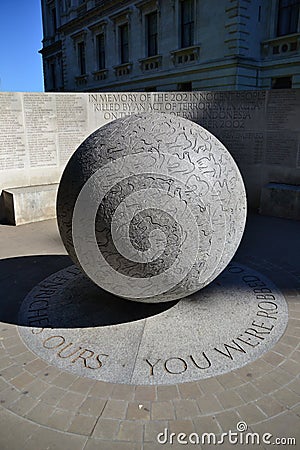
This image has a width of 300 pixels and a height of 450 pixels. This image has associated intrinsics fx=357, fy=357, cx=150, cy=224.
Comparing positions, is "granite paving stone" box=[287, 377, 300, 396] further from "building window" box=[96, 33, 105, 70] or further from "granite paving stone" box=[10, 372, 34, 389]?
"building window" box=[96, 33, 105, 70]

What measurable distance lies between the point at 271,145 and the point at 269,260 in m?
4.48

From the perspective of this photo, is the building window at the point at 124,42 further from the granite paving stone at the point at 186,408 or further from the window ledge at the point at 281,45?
the granite paving stone at the point at 186,408

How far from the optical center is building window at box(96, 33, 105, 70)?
27.6 meters

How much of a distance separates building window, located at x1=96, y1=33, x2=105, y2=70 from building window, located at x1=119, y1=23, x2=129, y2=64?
8.28 ft

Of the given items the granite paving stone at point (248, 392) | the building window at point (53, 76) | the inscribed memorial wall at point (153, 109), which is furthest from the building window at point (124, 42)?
the granite paving stone at point (248, 392)

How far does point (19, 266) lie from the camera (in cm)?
667

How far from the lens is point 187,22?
68.5 ft

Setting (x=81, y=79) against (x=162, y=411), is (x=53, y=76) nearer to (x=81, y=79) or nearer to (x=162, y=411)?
(x=81, y=79)

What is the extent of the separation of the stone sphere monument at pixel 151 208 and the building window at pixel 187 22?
19278 mm

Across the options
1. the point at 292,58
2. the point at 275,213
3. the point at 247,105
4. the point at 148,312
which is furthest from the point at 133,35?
the point at 148,312

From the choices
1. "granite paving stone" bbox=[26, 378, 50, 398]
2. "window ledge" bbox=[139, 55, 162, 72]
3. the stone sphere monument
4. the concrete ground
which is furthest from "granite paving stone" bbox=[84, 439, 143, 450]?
"window ledge" bbox=[139, 55, 162, 72]

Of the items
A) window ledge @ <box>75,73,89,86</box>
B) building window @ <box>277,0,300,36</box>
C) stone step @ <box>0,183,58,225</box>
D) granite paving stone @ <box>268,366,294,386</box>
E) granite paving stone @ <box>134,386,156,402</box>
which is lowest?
granite paving stone @ <box>134,386,156,402</box>

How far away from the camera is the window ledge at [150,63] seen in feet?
74.2

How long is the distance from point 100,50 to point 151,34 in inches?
253
